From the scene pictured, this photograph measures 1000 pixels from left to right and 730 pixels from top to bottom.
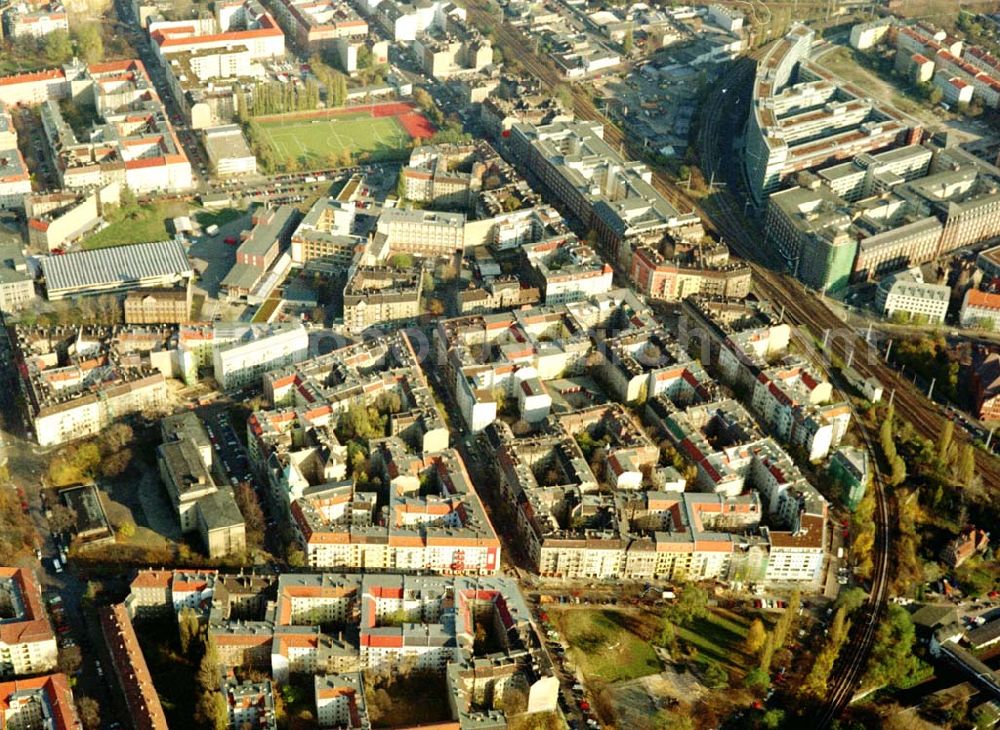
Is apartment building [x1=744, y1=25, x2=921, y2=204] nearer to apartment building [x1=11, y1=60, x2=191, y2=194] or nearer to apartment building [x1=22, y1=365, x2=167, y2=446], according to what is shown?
apartment building [x1=11, y1=60, x2=191, y2=194]

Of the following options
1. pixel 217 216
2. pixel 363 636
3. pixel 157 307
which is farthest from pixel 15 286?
pixel 363 636

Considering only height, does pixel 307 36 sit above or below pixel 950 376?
above

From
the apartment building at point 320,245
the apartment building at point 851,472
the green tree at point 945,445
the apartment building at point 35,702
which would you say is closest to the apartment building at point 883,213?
the green tree at point 945,445

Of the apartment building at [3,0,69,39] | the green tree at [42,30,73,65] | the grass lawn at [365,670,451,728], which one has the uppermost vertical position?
the apartment building at [3,0,69,39]

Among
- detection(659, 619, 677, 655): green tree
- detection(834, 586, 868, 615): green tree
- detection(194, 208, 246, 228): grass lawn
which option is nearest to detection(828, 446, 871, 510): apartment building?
detection(834, 586, 868, 615): green tree

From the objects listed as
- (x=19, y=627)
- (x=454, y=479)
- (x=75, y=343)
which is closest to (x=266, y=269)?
(x=75, y=343)

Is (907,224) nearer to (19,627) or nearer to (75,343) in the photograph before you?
(75,343)

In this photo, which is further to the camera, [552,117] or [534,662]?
[552,117]
